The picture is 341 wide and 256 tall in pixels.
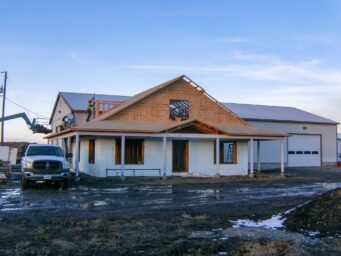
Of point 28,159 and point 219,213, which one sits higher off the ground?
point 28,159

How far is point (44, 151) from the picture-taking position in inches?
835

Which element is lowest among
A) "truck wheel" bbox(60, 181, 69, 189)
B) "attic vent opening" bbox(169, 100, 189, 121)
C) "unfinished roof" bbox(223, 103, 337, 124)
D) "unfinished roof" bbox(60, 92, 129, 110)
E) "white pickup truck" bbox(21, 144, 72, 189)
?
"truck wheel" bbox(60, 181, 69, 189)

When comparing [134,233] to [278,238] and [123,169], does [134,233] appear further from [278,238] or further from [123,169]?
[123,169]

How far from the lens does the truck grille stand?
65.6ft

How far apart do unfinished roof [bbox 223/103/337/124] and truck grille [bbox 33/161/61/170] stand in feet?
77.2

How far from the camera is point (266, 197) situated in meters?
17.4

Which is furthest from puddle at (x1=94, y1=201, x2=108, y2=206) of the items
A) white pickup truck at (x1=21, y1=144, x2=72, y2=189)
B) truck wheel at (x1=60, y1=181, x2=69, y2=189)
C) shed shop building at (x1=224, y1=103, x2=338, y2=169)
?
shed shop building at (x1=224, y1=103, x2=338, y2=169)

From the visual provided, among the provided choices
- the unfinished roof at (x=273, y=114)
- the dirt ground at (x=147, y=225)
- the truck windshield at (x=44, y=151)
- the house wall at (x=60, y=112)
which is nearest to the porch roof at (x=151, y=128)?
the truck windshield at (x=44, y=151)

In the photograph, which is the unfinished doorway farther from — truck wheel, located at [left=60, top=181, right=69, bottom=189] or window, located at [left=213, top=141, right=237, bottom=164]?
truck wheel, located at [left=60, top=181, right=69, bottom=189]

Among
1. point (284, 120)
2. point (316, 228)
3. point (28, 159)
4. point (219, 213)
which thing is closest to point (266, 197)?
point (219, 213)

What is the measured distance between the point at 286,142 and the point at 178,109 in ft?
49.0

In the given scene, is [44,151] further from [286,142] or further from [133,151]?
[286,142]

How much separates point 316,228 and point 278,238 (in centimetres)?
157

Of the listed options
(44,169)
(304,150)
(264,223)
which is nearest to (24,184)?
(44,169)
